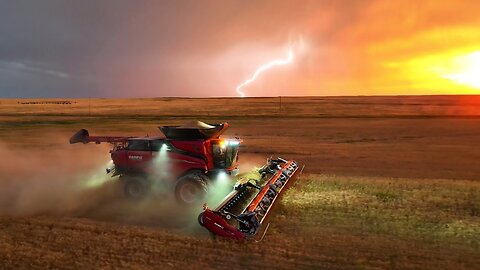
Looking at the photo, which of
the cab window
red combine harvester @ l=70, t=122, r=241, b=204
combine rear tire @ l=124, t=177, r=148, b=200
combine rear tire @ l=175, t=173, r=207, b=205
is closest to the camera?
combine rear tire @ l=175, t=173, r=207, b=205

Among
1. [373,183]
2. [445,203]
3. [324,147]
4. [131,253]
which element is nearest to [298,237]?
[131,253]

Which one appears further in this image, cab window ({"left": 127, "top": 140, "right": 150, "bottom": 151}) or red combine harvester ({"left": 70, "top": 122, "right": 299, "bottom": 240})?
cab window ({"left": 127, "top": 140, "right": 150, "bottom": 151})

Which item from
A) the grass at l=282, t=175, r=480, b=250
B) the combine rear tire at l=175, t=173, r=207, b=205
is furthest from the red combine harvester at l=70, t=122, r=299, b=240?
the grass at l=282, t=175, r=480, b=250

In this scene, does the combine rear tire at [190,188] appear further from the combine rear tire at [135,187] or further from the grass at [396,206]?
the grass at [396,206]

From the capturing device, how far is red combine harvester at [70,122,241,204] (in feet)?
41.3

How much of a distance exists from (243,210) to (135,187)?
479 centimetres

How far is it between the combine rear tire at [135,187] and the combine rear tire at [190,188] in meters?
1.40

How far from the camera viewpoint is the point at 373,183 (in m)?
15.6

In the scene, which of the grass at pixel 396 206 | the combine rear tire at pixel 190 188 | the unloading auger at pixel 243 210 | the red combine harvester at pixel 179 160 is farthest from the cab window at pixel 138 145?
the grass at pixel 396 206

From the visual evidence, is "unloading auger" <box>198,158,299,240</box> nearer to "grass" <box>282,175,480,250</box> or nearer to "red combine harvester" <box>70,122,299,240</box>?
"red combine harvester" <box>70,122,299,240</box>

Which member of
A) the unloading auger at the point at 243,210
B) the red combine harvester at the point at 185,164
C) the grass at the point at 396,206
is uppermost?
the red combine harvester at the point at 185,164

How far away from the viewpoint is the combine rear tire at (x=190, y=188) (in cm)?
1245

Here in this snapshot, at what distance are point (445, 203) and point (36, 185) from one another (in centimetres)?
1443

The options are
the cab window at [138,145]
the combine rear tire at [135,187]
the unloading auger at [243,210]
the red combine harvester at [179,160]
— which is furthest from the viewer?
the combine rear tire at [135,187]
